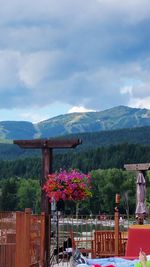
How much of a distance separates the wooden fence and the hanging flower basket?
42.0 inches

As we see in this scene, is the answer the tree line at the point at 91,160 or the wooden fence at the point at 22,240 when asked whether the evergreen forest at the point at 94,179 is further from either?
the wooden fence at the point at 22,240

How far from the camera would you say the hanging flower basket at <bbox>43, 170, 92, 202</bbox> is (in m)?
11.2

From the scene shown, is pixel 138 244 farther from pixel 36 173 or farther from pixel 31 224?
pixel 36 173

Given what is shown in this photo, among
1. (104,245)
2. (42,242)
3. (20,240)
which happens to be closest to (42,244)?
(42,242)

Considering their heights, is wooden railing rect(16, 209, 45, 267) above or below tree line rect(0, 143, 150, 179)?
below

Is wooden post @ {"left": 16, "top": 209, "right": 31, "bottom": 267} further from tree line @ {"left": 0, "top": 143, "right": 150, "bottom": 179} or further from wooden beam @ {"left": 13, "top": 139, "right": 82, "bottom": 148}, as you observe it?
tree line @ {"left": 0, "top": 143, "right": 150, "bottom": 179}

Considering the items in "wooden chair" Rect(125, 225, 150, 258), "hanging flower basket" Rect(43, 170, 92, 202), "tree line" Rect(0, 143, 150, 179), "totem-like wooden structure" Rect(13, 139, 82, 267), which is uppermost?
"tree line" Rect(0, 143, 150, 179)

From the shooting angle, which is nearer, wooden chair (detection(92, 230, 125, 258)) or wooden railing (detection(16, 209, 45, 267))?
wooden railing (detection(16, 209, 45, 267))

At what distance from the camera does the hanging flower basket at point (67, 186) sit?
1118cm

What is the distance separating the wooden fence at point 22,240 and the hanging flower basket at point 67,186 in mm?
1066

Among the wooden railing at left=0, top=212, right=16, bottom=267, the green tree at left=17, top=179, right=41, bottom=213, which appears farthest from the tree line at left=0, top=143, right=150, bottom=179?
the wooden railing at left=0, top=212, right=16, bottom=267

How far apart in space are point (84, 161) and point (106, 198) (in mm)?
28295

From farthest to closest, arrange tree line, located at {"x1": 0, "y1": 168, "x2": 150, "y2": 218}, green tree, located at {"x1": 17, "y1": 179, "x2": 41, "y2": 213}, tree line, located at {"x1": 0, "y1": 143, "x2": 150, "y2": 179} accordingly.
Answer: tree line, located at {"x1": 0, "y1": 143, "x2": 150, "y2": 179} < green tree, located at {"x1": 17, "y1": 179, "x2": 41, "y2": 213} < tree line, located at {"x1": 0, "y1": 168, "x2": 150, "y2": 218}

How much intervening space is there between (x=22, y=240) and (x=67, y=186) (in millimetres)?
2360
